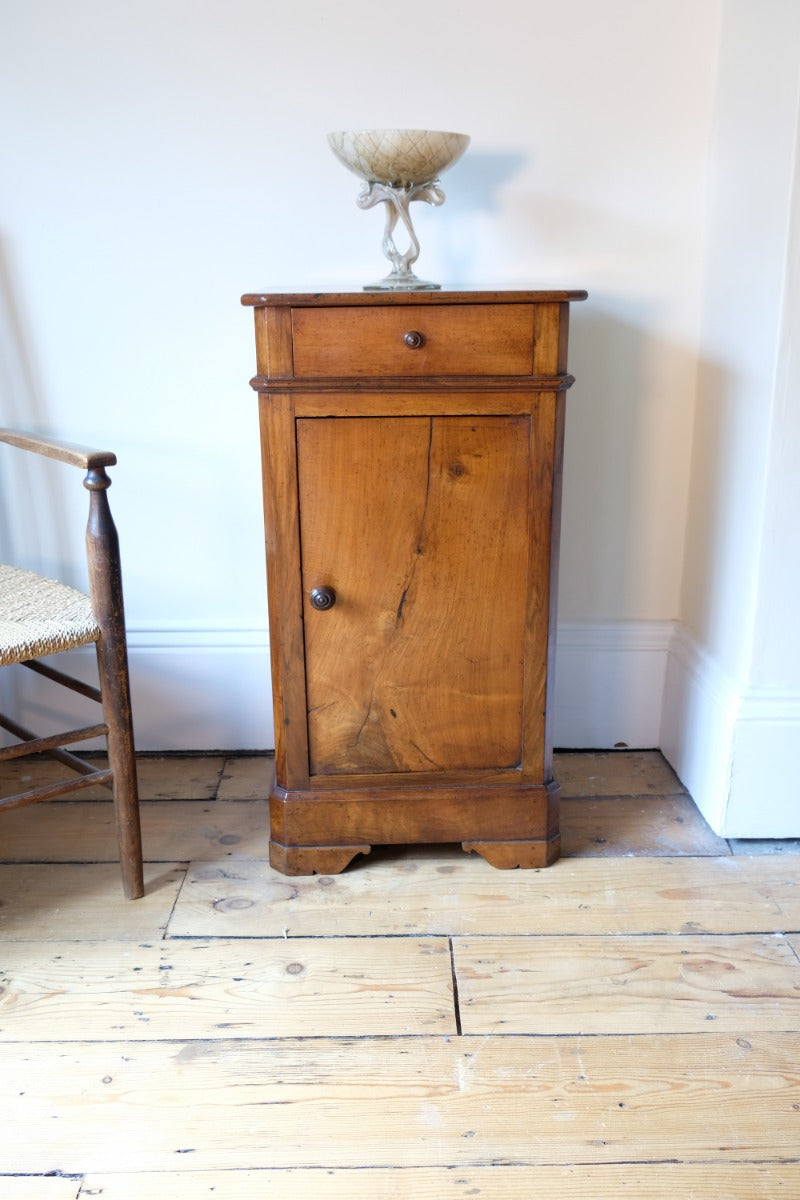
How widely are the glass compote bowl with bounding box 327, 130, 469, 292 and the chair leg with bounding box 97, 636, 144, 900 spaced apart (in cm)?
64

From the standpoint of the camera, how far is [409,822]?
1610 millimetres

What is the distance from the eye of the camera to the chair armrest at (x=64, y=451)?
4.57 feet

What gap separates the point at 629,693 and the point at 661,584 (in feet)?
0.74

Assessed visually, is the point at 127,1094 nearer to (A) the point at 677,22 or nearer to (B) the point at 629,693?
(B) the point at 629,693

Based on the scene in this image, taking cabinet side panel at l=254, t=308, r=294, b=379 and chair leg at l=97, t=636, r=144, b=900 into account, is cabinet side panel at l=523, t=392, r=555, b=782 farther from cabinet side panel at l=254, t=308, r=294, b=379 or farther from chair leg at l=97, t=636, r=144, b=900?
chair leg at l=97, t=636, r=144, b=900

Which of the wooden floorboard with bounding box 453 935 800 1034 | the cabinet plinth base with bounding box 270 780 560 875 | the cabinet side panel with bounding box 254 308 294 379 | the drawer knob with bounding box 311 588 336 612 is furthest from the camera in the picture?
the cabinet plinth base with bounding box 270 780 560 875

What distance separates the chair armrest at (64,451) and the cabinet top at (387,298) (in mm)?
289

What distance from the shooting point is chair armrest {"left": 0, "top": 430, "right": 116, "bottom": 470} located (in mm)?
1392

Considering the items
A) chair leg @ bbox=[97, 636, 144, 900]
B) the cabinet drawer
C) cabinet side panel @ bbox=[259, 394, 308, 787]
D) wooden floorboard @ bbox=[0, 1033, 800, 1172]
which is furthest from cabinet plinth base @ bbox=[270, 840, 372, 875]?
the cabinet drawer

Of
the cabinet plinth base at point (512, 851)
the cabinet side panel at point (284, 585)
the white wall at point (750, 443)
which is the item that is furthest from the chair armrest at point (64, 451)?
the white wall at point (750, 443)

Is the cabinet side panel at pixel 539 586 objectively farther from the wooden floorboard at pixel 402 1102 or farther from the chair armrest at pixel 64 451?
the chair armrest at pixel 64 451

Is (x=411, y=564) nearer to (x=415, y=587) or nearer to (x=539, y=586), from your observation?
(x=415, y=587)

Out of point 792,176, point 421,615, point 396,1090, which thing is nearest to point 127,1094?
point 396,1090

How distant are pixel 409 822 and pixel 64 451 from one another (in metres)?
0.77
